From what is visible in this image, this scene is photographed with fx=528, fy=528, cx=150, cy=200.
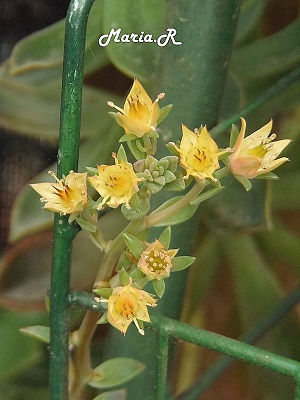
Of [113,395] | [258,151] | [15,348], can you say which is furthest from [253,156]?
[15,348]

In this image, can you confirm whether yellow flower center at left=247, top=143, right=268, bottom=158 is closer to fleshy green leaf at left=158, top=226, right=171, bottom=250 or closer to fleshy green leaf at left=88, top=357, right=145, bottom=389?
fleshy green leaf at left=158, top=226, right=171, bottom=250

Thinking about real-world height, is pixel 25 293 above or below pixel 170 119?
below

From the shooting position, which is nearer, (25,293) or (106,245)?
(106,245)

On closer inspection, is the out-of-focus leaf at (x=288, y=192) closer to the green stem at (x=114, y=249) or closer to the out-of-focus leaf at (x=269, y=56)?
the out-of-focus leaf at (x=269, y=56)

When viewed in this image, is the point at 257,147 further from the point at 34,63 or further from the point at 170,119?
the point at 34,63

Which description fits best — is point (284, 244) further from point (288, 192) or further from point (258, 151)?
point (258, 151)

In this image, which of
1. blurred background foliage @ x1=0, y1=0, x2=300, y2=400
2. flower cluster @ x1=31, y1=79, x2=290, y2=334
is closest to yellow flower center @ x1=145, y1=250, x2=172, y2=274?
flower cluster @ x1=31, y1=79, x2=290, y2=334

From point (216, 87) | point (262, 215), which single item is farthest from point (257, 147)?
point (262, 215)
